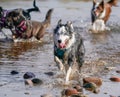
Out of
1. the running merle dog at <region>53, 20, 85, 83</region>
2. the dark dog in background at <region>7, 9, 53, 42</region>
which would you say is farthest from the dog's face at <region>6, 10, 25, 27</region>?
the running merle dog at <region>53, 20, 85, 83</region>

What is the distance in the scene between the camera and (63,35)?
25.8 ft

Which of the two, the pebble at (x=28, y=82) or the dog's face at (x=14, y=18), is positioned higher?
the dog's face at (x=14, y=18)

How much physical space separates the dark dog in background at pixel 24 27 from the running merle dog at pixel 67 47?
3.91 meters

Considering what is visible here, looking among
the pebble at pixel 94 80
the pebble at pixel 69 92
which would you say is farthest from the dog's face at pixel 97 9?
the pebble at pixel 69 92

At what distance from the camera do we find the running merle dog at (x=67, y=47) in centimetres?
791

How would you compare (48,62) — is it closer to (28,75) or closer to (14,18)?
(28,75)

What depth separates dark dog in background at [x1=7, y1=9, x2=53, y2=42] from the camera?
12.0m

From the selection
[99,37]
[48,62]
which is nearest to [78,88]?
[48,62]

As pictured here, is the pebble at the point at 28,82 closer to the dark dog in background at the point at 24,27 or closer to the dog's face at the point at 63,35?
the dog's face at the point at 63,35

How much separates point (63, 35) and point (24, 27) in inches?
176

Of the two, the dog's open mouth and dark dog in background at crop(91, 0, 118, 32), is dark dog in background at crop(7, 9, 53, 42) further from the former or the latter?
the dog's open mouth

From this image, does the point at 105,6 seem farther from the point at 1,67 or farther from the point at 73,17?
the point at 1,67

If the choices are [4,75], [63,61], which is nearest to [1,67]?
[4,75]

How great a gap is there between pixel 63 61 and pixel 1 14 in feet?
13.8
